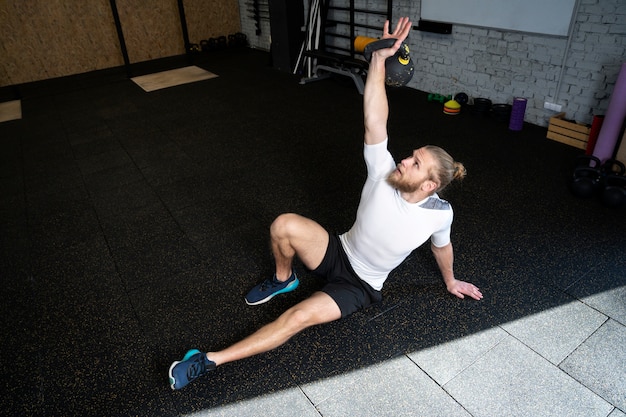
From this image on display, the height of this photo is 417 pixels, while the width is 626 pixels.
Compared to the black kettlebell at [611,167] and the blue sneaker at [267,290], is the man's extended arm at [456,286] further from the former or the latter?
the black kettlebell at [611,167]

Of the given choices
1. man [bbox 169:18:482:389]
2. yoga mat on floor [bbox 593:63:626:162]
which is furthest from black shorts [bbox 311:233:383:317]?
yoga mat on floor [bbox 593:63:626:162]

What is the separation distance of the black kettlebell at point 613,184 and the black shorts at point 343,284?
163 centimetres

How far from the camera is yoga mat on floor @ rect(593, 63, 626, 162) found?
2730 millimetres

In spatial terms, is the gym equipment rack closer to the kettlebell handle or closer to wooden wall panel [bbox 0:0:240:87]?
wooden wall panel [bbox 0:0:240:87]

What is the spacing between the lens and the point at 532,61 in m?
3.53

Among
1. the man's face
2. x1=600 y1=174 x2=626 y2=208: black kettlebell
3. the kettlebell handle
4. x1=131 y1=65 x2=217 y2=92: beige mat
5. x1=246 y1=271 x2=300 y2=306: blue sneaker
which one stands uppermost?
the kettlebell handle

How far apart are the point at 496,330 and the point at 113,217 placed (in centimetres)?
227

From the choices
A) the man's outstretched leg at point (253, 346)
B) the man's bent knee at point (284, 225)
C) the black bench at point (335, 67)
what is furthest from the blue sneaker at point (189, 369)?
the black bench at point (335, 67)

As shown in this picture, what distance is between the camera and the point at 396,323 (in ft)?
5.93

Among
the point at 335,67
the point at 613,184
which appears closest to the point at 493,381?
the point at 613,184

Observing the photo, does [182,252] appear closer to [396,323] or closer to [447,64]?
[396,323]

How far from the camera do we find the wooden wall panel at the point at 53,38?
5.64 meters

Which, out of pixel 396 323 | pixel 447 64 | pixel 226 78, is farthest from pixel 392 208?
pixel 226 78

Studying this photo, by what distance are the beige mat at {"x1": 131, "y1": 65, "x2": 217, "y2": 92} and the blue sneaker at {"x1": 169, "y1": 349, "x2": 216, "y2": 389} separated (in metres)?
4.56
